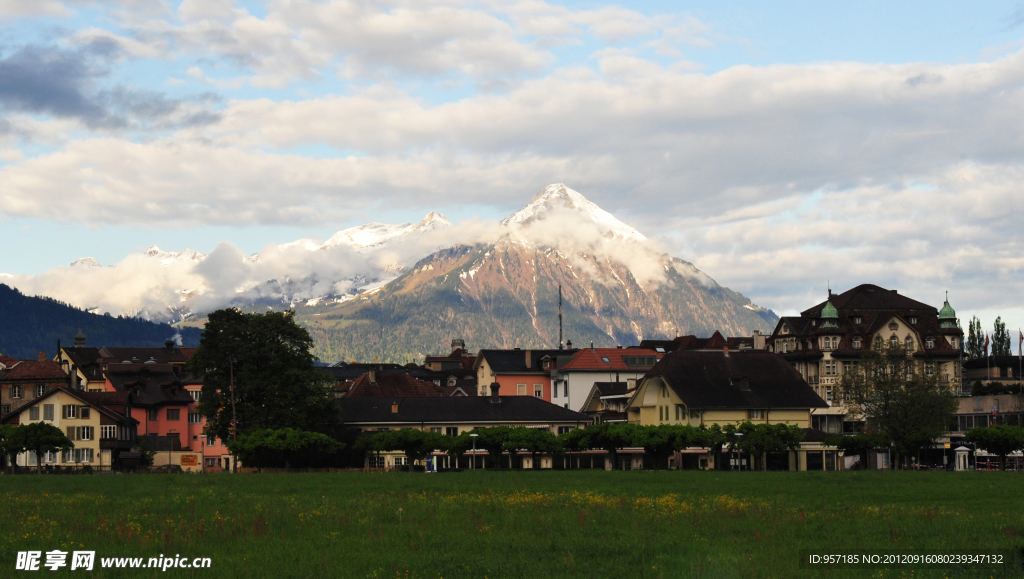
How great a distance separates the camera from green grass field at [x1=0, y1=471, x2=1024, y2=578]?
29.5 metres

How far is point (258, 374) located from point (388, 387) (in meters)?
42.3

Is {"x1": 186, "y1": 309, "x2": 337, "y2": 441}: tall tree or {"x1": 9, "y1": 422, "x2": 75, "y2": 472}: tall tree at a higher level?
{"x1": 186, "y1": 309, "x2": 337, "y2": 441}: tall tree

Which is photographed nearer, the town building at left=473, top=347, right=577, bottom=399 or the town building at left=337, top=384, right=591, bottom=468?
the town building at left=337, top=384, right=591, bottom=468

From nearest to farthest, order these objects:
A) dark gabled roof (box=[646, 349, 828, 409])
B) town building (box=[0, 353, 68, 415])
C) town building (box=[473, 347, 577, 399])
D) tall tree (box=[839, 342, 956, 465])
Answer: tall tree (box=[839, 342, 956, 465]) < dark gabled roof (box=[646, 349, 828, 409]) < town building (box=[0, 353, 68, 415]) < town building (box=[473, 347, 577, 399])

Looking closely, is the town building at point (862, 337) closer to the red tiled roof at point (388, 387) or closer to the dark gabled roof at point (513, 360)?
the dark gabled roof at point (513, 360)

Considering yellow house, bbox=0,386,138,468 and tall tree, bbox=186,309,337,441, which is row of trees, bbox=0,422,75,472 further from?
yellow house, bbox=0,386,138,468

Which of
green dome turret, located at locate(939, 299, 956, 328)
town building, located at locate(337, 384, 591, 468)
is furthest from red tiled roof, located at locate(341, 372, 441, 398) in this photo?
green dome turret, located at locate(939, 299, 956, 328)

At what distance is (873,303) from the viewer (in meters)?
156

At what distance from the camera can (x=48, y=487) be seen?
61469mm

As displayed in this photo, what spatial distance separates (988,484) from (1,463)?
3563 inches

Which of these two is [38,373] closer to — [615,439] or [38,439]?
[38,439]

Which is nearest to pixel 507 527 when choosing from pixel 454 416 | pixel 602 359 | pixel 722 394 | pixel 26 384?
pixel 722 394

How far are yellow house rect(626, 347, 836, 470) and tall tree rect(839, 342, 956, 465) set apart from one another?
6808mm

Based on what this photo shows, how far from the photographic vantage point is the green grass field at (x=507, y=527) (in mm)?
29516
